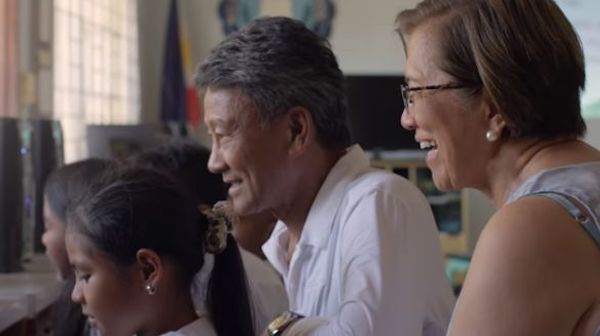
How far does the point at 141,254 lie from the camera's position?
61.0 inches

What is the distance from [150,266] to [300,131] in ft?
0.96

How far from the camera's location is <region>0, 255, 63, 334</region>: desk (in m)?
1.92

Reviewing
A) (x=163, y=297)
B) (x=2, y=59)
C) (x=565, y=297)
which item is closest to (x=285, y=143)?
(x=163, y=297)

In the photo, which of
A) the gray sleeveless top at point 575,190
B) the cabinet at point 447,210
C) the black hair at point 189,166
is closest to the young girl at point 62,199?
the black hair at point 189,166

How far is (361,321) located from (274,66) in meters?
0.41

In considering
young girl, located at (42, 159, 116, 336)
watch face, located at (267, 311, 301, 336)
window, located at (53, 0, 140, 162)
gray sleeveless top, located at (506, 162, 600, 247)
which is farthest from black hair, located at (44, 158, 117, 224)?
window, located at (53, 0, 140, 162)

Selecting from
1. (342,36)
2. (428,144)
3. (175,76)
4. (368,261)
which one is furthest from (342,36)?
(428,144)

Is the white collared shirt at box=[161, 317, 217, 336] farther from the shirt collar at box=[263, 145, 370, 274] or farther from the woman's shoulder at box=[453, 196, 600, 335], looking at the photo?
the woman's shoulder at box=[453, 196, 600, 335]

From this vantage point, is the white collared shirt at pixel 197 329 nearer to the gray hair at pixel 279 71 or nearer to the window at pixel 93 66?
the gray hair at pixel 279 71

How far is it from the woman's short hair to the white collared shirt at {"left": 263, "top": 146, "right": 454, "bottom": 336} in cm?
41

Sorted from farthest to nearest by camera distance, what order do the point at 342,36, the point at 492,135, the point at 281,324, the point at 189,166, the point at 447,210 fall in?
the point at 342,36 → the point at 447,210 → the point at 189,166 → the point at 281,324 → the point at 492,135

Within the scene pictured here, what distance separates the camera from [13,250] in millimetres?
2531

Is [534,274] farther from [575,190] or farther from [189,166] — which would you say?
[189,166]

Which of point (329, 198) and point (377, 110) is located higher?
point (329, 198)
